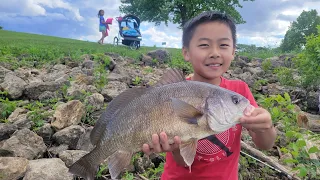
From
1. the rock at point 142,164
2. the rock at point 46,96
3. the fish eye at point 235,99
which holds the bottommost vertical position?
the rock at point 142,164

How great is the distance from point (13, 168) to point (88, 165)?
1.13m

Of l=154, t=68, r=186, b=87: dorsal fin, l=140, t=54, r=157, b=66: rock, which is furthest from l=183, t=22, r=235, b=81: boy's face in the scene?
l=140, t=54, r=157, b=66: rock

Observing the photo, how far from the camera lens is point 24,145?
3.53 meters

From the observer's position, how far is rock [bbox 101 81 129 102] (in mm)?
5300

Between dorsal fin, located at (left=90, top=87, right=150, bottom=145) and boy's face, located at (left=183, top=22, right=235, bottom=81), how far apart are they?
2.05 feet

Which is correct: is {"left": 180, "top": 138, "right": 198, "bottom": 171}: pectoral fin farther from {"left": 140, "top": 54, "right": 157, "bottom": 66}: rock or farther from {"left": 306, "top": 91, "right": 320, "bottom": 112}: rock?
{"left": 140, "top": 54, "right": 157, "bottom": 66}: rock

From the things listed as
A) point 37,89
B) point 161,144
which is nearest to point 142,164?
point 161,144

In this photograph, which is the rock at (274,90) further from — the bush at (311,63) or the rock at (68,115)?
the rock at (68,115)

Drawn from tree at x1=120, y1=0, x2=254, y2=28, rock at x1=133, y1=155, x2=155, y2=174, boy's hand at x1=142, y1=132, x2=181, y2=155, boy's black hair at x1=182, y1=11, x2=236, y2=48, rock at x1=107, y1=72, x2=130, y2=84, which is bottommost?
rock at x1=133, y1=155, x2=155, y2=174

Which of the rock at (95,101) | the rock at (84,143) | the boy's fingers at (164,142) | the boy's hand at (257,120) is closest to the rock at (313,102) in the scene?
the rock at (95,101)

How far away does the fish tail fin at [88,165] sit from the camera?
2.30 m

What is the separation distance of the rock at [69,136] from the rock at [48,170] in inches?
22.1

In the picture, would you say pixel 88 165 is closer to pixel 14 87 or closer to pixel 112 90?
pixel 112 90

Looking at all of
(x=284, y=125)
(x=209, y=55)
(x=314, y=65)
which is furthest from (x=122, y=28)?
(x=209, y=55)
